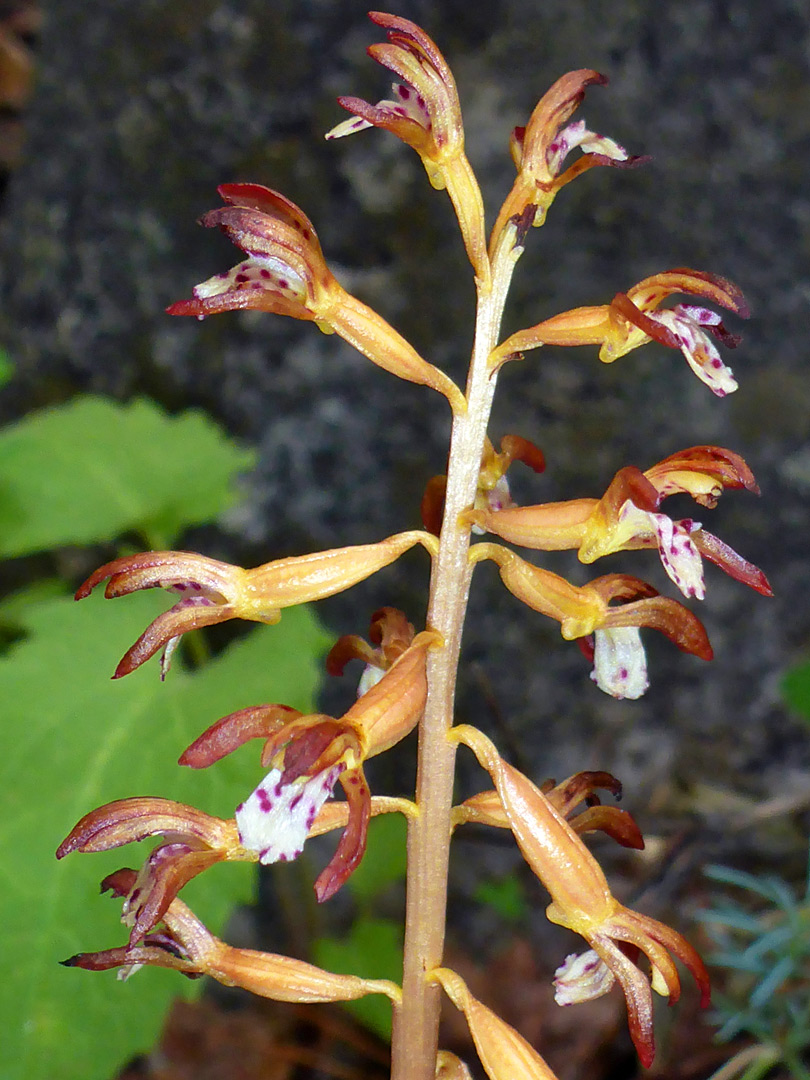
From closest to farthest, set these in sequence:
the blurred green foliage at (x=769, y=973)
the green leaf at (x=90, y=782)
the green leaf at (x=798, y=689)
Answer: the green leaf at (x=90, y=782), the blurred green foliage at (x=769, y=973), the green leaf at (x=798, y=689)

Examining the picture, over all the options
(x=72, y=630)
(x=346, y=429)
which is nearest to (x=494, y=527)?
(x=72, y=630)

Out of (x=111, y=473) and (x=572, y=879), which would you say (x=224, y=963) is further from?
(x=111, y=473)

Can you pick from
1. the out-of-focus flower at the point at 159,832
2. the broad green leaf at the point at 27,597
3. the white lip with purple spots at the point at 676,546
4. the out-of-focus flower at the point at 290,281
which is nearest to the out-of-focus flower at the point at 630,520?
the white lip with purple spots at the point at 676,546

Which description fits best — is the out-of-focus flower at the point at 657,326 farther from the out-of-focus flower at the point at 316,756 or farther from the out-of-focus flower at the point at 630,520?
the out-of-focus flower at the point at 316,756

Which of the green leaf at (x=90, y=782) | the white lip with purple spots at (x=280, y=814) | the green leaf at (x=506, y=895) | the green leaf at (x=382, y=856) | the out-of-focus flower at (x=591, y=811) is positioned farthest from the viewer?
the green leaf at (x=506, y=895)

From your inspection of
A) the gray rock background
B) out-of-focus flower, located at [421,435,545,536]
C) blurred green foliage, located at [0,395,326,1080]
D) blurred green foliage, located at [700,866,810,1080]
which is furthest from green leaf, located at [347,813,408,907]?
out-of-focus flower, located at [421,435,545,536]

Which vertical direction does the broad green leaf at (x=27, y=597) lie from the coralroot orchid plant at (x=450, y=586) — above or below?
A: above

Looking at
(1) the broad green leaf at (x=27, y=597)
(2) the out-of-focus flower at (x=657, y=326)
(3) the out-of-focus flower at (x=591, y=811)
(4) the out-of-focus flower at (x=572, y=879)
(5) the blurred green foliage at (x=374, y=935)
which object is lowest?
(4) the out-of-focus flower at (x=572, y=879)

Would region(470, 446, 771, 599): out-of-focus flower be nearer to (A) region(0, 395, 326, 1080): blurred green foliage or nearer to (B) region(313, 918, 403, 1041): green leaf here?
(A) region(0, 395, 326, 1080): blurred green foliage
